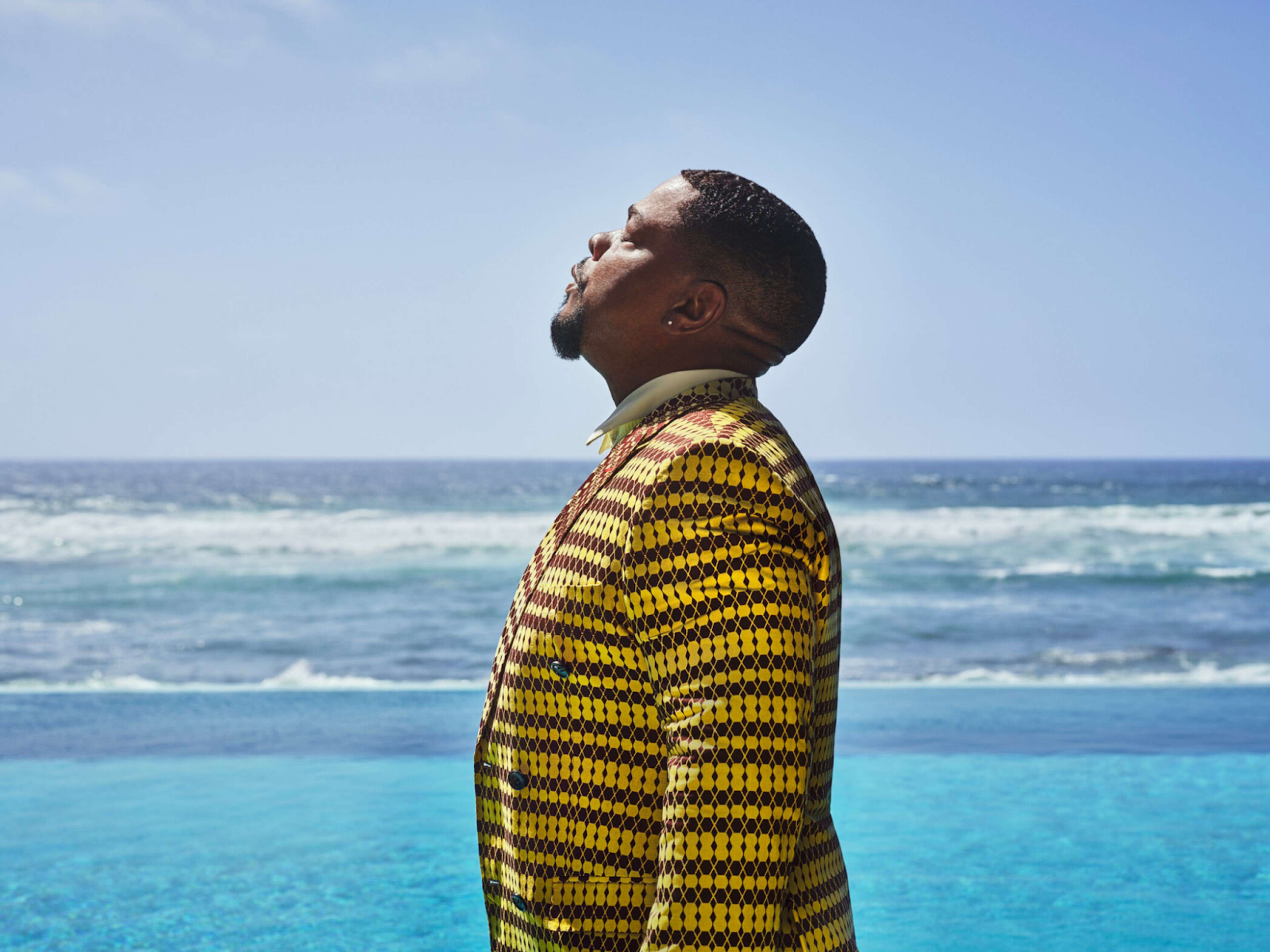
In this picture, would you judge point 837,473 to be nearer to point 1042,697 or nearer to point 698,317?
point 1042,697

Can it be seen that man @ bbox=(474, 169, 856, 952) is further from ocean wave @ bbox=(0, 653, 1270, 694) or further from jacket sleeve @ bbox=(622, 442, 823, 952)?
ocean wave @ bbox=(0, 653, 1270, 694)

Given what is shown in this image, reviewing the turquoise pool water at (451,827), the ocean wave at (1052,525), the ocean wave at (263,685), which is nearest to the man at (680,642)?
the turquoise pool water at (451,827)

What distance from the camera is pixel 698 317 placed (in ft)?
3.68

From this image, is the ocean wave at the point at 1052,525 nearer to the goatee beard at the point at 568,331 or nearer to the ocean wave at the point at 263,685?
the ocean wave at the point at 263,685

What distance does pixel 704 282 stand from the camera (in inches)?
43.8

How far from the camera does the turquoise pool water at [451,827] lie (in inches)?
136

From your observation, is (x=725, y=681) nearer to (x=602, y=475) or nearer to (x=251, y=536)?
(x=602, y=475)

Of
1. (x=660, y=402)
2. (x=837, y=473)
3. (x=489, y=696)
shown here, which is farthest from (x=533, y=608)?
(x=837, y=473)

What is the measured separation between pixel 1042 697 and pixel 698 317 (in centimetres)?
606

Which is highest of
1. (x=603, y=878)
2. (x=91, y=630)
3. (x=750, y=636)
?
(x=750, y=636)

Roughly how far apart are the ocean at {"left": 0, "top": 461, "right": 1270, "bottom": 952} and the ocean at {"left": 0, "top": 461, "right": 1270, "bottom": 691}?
0.24 feet

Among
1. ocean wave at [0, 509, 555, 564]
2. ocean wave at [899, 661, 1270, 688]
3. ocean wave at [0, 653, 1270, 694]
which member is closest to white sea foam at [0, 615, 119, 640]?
ocean wave at [0, 653, 1270, 694]

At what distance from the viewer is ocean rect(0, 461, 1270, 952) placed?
140 inches

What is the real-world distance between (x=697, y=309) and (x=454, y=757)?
444 cm
